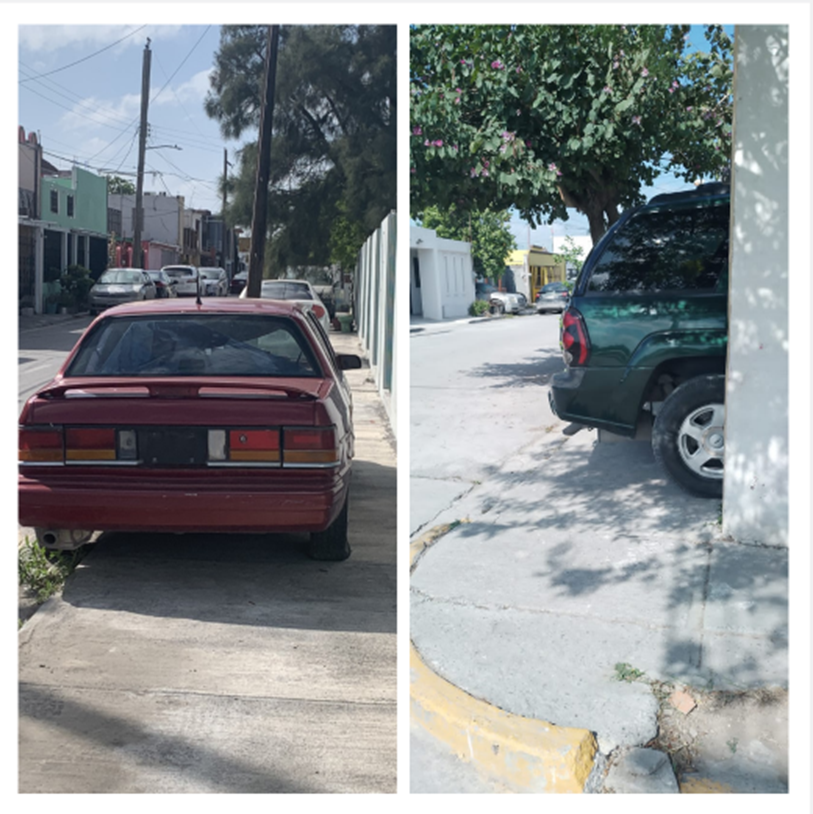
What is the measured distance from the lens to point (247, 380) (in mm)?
4238

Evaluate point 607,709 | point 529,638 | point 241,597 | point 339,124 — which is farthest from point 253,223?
point 607,709

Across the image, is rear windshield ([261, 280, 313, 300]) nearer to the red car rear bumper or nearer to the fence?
the fence

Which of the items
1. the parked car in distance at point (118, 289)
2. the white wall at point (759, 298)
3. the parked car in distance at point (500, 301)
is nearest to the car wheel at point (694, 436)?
the white wall at point (759, 298)

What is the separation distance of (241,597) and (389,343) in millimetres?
6279

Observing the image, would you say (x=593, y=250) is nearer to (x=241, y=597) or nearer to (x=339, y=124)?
(x=339, y=124)

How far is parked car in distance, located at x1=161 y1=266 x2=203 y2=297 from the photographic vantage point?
190 inches

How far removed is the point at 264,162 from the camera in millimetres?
6395

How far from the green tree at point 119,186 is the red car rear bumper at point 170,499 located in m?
1.46

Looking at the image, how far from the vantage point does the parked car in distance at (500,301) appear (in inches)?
1195

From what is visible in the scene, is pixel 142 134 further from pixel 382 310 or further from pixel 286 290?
pixel 286 290

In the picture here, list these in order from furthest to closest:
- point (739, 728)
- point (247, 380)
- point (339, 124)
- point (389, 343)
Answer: point (389, 343), point (339, 124), point (247, 380), point (739, 728)

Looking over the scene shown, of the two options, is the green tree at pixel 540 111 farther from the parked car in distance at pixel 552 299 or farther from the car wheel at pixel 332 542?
the parked car in distance at pixel 552 299

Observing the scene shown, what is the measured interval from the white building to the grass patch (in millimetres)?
21314

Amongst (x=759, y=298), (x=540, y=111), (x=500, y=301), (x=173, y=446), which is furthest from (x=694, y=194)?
(x=500, y=301)
